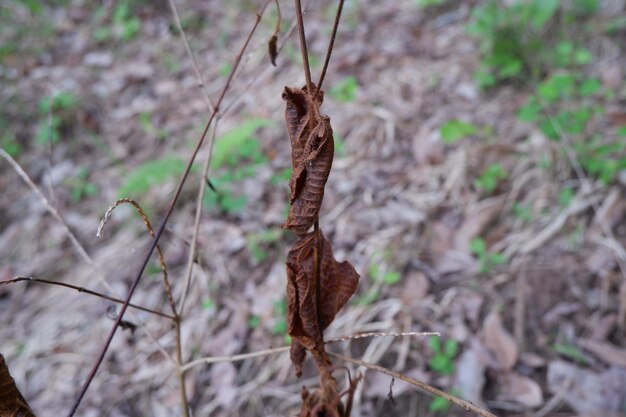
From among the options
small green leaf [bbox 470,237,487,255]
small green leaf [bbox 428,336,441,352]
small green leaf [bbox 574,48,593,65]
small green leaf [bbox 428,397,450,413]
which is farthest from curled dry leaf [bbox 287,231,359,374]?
small green leaf [bbox 574,48,593,65]

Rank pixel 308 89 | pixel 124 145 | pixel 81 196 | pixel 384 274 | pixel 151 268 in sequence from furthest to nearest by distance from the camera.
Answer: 1. pixel 124 145
2. pixel 81 196
3. pixel 151 268
4. pixel 384 274
5. pixel 308 89

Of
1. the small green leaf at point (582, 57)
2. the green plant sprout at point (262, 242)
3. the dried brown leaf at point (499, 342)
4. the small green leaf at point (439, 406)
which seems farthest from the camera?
the small green leaf at point (582, 57)

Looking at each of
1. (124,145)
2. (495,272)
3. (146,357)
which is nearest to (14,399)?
(146,357)

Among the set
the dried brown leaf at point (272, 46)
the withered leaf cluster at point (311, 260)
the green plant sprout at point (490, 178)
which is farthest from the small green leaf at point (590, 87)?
the withered leaf cluster at point (311, 260)

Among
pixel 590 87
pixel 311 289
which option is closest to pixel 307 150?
pixel 311 289

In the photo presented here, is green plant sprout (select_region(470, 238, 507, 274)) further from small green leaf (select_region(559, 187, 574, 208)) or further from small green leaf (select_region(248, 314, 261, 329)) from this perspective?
small green leaf (select_region(248, 314, 261, 329))

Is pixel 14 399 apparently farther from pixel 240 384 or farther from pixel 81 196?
pixel 81 196

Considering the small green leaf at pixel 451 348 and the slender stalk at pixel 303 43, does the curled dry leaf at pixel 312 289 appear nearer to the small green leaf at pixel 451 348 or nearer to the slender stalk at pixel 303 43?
the slender stalk at pixel 303 43
